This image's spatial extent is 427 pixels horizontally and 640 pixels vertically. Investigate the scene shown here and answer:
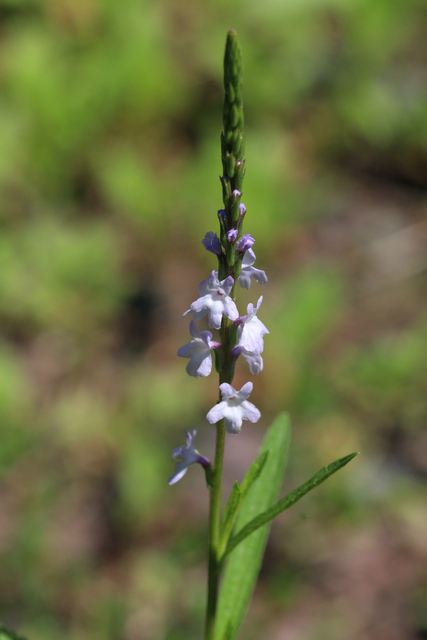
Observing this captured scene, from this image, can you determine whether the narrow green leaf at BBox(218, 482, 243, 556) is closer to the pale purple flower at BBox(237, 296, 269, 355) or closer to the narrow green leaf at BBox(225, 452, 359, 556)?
the narrow green leaf at BBox(225, 452, 359, 556)

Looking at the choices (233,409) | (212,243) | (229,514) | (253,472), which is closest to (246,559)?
(229,514)

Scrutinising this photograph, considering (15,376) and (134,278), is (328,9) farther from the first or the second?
(15,376)

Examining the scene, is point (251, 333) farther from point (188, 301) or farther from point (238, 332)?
point (188, 301)

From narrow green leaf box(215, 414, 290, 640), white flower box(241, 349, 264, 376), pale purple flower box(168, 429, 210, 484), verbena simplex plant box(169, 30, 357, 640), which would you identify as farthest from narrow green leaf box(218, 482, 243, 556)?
white flower box(241, 349, 264, 376)

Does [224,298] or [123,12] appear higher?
[123,12]

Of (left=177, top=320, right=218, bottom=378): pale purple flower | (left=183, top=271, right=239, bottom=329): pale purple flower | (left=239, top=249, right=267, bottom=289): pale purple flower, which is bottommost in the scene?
(left=177, top=320, right=218, bottom=378): pale purple flower

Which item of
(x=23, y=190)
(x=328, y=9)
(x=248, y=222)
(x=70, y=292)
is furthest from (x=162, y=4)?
(x=70, y=292)

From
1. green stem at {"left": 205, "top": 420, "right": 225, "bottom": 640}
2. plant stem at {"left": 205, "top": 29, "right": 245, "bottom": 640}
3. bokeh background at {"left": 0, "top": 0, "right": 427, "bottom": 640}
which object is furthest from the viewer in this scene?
bokeh background at {"left": 0, "top": 0, "right": 427, "bottom": 640}
